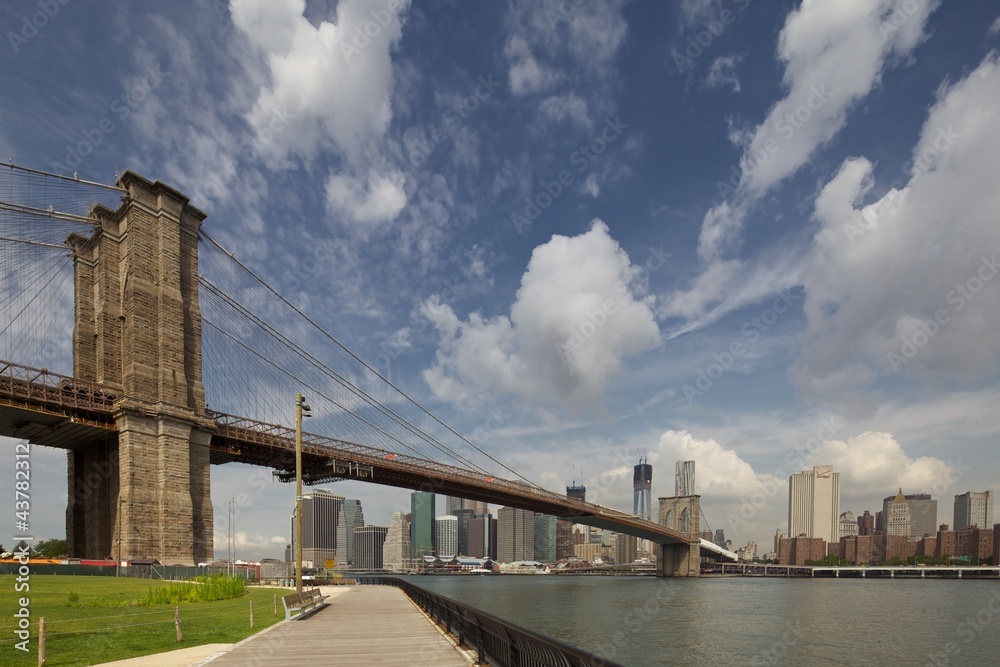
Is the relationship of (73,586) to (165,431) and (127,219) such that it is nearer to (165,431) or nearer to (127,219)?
(165,431)

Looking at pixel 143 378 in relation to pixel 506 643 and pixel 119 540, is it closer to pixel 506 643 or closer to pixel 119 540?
pixel 119 540

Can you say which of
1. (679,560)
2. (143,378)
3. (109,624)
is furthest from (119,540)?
(679,560)

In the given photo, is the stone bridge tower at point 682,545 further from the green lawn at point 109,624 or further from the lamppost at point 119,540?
the green lawn at point 109,624

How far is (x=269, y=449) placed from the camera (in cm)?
5162

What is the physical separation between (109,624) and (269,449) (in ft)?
121

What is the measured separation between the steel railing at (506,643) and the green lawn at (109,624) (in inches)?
227

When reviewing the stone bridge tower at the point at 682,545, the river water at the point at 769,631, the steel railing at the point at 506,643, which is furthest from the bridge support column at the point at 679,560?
the steel railing at the point at 506,643

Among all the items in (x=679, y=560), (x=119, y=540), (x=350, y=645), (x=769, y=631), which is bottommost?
(x=679, y=560)

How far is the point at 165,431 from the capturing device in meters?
38.1

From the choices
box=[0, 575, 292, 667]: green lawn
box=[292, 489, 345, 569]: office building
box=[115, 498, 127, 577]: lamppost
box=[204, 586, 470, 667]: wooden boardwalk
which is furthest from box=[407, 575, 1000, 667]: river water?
box=[292, 489, 345, 569]: office building

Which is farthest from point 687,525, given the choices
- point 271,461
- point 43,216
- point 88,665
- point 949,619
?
point 88,665

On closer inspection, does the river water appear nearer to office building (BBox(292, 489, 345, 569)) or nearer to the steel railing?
Result: the steel railing

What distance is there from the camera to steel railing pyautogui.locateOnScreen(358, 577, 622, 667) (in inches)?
232

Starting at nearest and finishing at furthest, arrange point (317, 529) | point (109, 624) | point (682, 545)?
point (109, 624) → point (682, 545) → point (317, 529)
